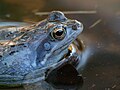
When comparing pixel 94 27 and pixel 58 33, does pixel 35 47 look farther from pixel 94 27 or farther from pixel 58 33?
pixel 94 27

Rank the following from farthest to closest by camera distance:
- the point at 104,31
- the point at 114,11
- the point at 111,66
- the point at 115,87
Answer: the point at 114,11 < the point at 104,31 < the point at 111,66 < the point at 115,87

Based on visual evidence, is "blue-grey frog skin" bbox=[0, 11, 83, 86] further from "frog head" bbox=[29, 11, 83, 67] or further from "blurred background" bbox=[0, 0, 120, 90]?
"blurred background" bbox=[0, 0, 120, 90]

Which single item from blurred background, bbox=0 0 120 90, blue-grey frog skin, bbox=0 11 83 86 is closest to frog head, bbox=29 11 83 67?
blue-grey frog skin, bbox=0 11 83 86

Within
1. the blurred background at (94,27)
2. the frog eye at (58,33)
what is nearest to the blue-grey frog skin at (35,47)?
the frog eye at (58,33)

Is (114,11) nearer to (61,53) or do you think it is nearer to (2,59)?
(61,53)

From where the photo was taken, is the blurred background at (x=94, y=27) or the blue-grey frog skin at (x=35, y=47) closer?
the blue-grey frog skin at (x=35, y=47)

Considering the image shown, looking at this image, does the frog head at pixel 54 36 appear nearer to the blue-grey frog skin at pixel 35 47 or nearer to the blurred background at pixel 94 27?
the blue-grey frog skin at pixel 35 47

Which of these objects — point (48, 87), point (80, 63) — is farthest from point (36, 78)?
point (80, 63)

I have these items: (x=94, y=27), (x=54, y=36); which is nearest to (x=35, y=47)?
(x=54, y=36)
